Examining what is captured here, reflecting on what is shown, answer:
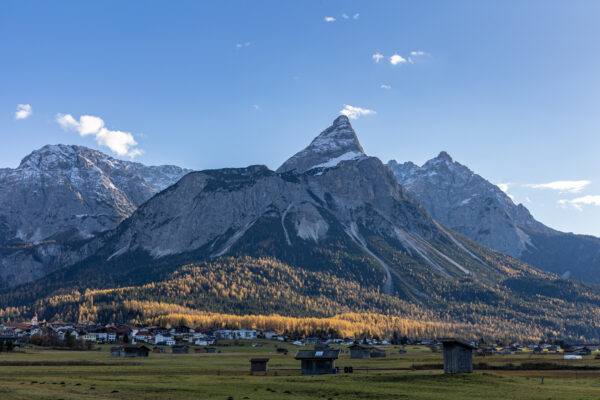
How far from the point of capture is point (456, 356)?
82.5m

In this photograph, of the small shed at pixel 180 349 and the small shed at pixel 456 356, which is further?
the small shed at pixel 180 349

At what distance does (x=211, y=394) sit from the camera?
2328 inches

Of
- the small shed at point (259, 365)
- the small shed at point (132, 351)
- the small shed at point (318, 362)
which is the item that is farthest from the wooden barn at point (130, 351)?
the small shed at point (318, 362)

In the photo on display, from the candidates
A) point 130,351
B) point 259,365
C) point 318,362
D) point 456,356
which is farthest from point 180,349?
point 456,356

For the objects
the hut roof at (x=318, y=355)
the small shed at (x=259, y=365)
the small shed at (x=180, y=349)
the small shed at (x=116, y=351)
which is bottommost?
the small shed at (x=180, y=349)

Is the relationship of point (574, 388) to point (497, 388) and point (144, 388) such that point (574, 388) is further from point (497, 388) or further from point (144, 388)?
point (144, 388)

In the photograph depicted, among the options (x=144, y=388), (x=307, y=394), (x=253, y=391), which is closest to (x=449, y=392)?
(x=307, y=394)

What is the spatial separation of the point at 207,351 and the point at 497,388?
128m

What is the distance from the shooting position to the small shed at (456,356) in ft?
268

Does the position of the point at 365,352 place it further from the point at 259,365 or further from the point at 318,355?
the point at 318,355

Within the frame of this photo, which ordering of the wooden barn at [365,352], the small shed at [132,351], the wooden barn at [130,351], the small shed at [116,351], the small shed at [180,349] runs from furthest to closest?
the small shed at [180,349] → the wooden barn at [365,352] → the small shed at [116,351] → the wooden barn at [130,351] → the small shed at [132,351]

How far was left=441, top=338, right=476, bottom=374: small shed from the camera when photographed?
81.8m

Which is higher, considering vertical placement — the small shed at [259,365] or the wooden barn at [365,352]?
the small shed at [259,365]

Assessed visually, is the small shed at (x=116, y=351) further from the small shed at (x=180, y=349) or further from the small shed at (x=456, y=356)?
the small shed at (x=456, y=356)
